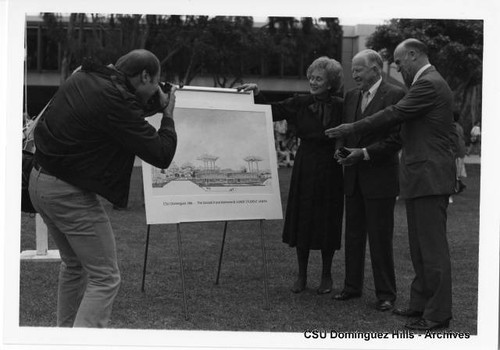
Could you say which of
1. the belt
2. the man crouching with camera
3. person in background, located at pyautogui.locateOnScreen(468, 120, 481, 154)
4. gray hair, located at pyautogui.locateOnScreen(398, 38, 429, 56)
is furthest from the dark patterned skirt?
person in background, located at pyautogui.locateOnScreen(468, 120, 481, 154)

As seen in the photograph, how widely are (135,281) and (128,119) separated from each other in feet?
9.17

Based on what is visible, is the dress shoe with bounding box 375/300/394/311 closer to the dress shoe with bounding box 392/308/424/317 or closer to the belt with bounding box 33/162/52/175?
the dress shoe with bounding box 392/308/424/317

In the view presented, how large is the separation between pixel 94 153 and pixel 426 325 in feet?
8.28

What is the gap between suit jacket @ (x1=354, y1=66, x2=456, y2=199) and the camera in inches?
208

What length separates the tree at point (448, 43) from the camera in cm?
1187

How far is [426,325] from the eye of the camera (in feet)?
17.4

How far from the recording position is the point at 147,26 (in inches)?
738

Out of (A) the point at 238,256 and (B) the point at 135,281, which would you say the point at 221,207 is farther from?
(A) the point at 238,256

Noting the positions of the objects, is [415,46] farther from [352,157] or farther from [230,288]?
[230,288]

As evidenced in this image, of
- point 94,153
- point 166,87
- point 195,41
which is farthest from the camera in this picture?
point 195,41

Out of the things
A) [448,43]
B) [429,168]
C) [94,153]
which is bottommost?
[429,168]

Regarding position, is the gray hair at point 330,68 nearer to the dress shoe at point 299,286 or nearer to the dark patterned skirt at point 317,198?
the dark patterned skirt at point 317,198

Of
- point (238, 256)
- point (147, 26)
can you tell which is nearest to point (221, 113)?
point (238, 256)

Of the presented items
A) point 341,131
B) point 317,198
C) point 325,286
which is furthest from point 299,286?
point 341,131
